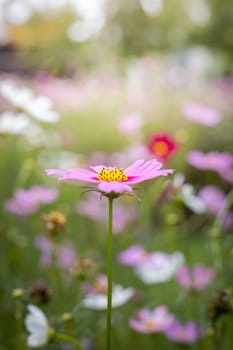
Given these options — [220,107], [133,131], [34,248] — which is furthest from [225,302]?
[220,107]

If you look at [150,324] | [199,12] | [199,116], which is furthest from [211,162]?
[199,12]

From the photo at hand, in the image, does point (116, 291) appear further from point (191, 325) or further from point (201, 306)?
point (201, 306)

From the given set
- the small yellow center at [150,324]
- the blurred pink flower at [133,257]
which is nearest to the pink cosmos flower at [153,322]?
the small yellow center at [150,324]

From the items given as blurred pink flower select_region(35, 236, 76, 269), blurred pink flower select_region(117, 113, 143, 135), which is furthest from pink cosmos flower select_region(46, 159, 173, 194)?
blurred pink flower select_region(117, 113, 143, 135)

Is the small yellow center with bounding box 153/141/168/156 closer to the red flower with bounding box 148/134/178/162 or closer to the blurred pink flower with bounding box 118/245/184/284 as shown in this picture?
the red flower with bounding box 148/134/178/162

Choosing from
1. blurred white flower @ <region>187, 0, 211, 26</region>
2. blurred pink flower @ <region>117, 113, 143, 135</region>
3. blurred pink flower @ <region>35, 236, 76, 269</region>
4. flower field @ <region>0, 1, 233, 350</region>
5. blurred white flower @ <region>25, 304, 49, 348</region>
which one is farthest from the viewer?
blurred white flower @ <region>187, 0, 211, 26</region>

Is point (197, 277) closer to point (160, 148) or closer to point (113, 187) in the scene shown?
point (160, 148)

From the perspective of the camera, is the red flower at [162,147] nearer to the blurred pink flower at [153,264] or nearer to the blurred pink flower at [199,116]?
the blurred pink flower at [199,116]
